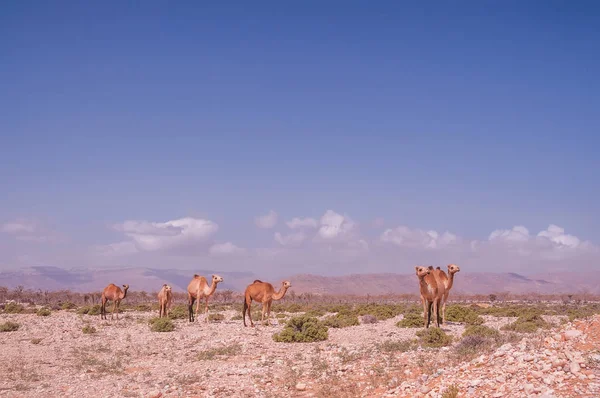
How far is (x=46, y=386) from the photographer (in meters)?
13.1

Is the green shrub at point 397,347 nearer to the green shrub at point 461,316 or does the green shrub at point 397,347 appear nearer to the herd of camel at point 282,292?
the herd of camel at point 282,292

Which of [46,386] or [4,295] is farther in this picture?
[4,295]

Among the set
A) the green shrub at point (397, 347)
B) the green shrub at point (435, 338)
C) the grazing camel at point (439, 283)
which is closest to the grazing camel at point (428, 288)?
the grazing camel at point (439, 283)

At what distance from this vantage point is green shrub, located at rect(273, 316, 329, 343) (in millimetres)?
19156

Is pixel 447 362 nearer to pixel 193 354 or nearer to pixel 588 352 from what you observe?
pixel 588 352

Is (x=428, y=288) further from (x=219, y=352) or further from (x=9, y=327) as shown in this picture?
(x=9, y=327)

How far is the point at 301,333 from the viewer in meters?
19.2

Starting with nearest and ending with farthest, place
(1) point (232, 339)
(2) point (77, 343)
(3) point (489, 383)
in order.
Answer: (3) point (489, 383) → (1) point (232, 339) → (2) point (77, 343)

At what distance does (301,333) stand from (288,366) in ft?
17.6

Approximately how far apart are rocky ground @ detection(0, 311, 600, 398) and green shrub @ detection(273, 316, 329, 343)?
473mm

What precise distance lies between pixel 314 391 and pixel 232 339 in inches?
329

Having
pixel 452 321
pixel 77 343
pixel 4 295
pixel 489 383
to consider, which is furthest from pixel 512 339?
pixel 4 295

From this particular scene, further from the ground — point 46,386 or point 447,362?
point 447,362

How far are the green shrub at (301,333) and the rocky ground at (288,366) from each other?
473 millimetres
